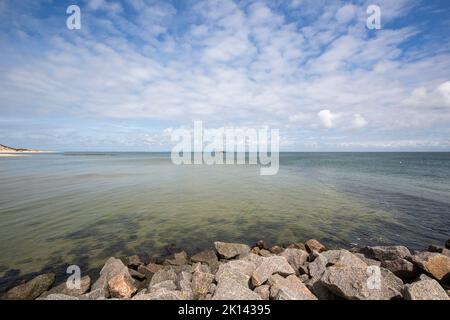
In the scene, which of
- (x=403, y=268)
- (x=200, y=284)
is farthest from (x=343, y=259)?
(x=200, y=284)

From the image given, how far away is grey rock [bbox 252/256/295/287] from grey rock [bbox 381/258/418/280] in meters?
3.28

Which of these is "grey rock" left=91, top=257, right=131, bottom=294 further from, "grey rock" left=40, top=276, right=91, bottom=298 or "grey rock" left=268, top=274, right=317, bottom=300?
"grey rock" left=268, top=274, right=317, bottom=300

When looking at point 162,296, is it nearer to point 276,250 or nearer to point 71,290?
point 71,290

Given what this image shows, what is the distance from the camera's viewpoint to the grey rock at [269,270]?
622cm

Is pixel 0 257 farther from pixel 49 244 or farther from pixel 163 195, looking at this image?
pixel 163 195

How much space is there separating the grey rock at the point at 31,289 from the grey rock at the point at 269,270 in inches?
256

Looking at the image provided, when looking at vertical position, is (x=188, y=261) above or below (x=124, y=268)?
below

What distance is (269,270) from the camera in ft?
21.4

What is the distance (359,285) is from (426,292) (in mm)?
1355

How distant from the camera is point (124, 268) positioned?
7207mm

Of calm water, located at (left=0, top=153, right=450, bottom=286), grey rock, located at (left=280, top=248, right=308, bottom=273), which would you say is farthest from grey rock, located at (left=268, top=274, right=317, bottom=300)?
calm water, located at (left=0, top=153, right=450, bottom=286)

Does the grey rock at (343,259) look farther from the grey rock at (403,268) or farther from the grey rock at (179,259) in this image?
the grey rock at (179,259)

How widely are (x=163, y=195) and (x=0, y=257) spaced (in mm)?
12404

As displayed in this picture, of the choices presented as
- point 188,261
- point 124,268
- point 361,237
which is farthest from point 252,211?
point 124,268
